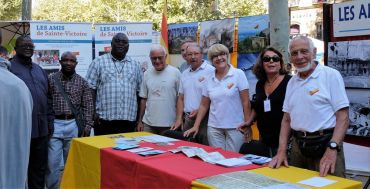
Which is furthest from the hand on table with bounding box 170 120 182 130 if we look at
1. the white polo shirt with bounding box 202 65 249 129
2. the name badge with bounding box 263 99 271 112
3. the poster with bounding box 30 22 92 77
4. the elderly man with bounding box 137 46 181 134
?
the poster with bounding box 30 22 92 77

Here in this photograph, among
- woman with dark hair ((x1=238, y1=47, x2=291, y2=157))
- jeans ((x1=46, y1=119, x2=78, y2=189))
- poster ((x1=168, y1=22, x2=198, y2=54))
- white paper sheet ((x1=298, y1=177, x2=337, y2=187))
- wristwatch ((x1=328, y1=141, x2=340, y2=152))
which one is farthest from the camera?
poster ((x1=168, y1=22, x2=198, y2=54))

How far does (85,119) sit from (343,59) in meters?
2.58

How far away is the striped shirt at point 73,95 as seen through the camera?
411 cm

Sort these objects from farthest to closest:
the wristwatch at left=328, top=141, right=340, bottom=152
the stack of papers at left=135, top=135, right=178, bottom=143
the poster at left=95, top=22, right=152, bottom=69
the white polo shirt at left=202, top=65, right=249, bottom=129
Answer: the poster at left=95, top=22, right=152, bottom=69
the white polo shirt at left=202, top=65, right=249, bottom=129
the stack of papers at left=135, top=135, right=178, bottom=143
the wristwatch at left=328, top=141, right=340, bottom=152

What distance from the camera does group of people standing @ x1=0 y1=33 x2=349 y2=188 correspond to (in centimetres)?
263

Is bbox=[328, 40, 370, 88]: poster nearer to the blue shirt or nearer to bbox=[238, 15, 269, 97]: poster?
bbox=[238, 15, 269, 97]: poster

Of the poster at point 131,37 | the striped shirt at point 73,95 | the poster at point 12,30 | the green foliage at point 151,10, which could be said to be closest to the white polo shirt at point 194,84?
the striped shirt at point 73,95

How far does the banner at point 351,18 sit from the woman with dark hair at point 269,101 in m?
0.93

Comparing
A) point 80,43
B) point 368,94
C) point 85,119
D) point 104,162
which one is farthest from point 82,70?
point 368,94

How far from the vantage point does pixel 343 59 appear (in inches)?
159

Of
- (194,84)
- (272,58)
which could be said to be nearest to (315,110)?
(272,58)

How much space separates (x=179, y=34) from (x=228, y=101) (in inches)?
149

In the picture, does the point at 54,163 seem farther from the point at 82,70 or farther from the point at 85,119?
the point at 82,70

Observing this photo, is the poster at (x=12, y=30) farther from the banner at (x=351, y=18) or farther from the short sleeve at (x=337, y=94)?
the short sleeve at (x=337, y=94)
